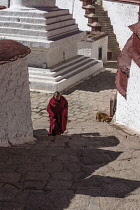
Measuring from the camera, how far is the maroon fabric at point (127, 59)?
668 cm

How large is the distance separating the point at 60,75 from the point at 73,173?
318 inches

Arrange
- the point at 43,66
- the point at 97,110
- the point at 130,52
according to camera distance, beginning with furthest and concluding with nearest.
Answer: the point at 43,66, the point at 97,110, the point at 130,52

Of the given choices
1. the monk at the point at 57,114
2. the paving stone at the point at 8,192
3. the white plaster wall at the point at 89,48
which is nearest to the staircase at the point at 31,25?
the white plaster wall at the point at 89,48

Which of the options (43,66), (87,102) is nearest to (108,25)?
(43,66)

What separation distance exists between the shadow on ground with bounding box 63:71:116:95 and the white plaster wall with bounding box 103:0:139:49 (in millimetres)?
4834

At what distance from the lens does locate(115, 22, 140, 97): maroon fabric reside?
6684mm

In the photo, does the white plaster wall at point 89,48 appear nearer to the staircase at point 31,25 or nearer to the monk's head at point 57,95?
the staircase at point 31,25

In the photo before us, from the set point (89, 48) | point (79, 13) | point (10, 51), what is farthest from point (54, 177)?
point (79, 13)

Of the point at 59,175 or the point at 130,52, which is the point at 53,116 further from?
the point at 59,175

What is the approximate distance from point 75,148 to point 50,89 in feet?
21.2

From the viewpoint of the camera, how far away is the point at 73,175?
4367 millimetres

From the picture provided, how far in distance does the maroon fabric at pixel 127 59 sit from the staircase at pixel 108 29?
10.9m

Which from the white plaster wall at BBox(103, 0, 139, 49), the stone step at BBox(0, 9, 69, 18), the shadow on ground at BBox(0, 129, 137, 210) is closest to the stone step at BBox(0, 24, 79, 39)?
the stone step at BBox(0, 9, 69, 18)

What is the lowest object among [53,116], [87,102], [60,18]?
[87,102]
